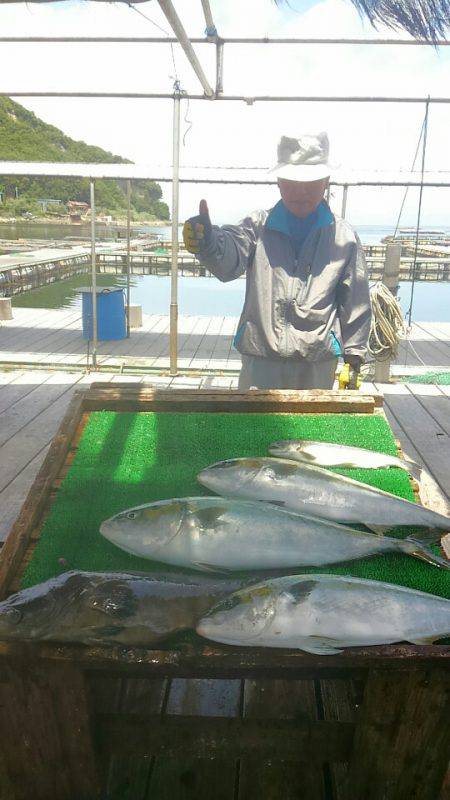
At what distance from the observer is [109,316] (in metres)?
11.1

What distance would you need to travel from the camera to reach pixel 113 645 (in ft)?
4.80

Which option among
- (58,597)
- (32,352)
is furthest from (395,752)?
(32,352)

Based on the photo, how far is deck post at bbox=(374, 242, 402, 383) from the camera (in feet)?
23.6

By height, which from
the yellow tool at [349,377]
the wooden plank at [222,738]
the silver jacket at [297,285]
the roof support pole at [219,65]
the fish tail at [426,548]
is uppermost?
the roof support pole at [219,65]

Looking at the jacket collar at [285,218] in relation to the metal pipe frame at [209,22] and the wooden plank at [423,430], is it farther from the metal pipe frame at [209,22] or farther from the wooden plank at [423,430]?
the metal pipe frame at [209,22]

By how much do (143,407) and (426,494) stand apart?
1.60 metres

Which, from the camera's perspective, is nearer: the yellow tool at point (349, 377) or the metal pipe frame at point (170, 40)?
the yellow tool at point (349, 377)

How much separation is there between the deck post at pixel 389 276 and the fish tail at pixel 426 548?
533 centimetres

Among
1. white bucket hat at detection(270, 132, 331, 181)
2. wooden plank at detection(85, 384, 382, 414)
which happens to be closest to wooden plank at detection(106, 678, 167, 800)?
wooden plank at detection(85, 384, 382, 414)

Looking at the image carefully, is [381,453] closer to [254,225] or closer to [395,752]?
[395,752]

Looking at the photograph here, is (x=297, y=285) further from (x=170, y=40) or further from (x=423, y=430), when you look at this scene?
(x=170, y=40)

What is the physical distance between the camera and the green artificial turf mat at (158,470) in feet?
6.29

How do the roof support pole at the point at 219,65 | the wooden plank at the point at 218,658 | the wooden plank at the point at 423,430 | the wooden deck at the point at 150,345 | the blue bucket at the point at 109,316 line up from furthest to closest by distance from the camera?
the blue bucket at the point at 109,316, the wooden deck at the point at 150,345, the roof support pole at the point at 219,65, the wooden plank at the point at 423,430, the wooden plank at the point at 218,658

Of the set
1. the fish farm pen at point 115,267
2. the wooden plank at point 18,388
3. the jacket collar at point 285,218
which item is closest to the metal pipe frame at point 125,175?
the wooden plank at point 18,388
